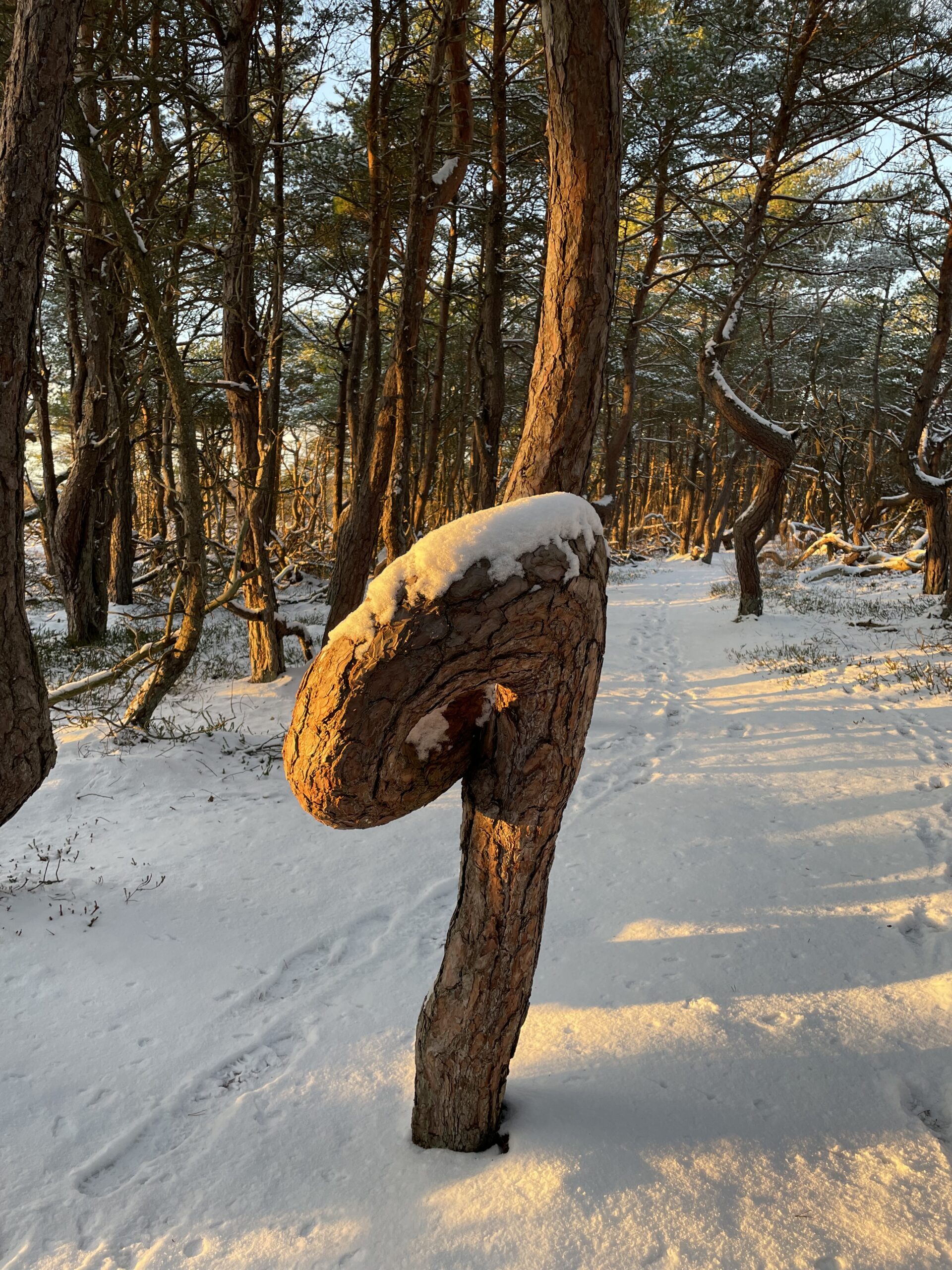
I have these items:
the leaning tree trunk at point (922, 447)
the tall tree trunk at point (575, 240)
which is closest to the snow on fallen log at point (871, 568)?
the leaning tree trunk at point (922, 447)

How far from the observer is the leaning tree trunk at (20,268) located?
6.72ft

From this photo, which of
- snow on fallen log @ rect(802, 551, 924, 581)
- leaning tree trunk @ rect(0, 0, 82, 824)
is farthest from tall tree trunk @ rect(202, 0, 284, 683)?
snow on fallen log @ rect(802, 551, 924, 581)

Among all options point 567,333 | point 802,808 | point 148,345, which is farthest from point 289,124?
point 802,808

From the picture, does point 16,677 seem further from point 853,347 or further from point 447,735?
point 853,347

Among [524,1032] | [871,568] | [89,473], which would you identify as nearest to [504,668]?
[524,1032]

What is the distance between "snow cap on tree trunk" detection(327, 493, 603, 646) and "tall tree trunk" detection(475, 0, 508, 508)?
534 centimetres

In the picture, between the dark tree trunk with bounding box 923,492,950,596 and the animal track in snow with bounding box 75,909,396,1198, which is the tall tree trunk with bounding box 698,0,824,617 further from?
the animal track in snow with bounding box 75,909,396,1198

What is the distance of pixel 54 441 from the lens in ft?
103

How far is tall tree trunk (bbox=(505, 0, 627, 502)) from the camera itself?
184 centimetres

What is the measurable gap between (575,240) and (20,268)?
159cm

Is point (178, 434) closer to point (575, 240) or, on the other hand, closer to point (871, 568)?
point (575, 240)

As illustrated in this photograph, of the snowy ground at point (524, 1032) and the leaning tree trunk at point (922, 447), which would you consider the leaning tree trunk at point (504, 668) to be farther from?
the leaning tree trunk at point (922, 447)

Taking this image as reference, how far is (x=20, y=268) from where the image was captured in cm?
207

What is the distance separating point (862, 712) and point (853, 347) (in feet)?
62.3
